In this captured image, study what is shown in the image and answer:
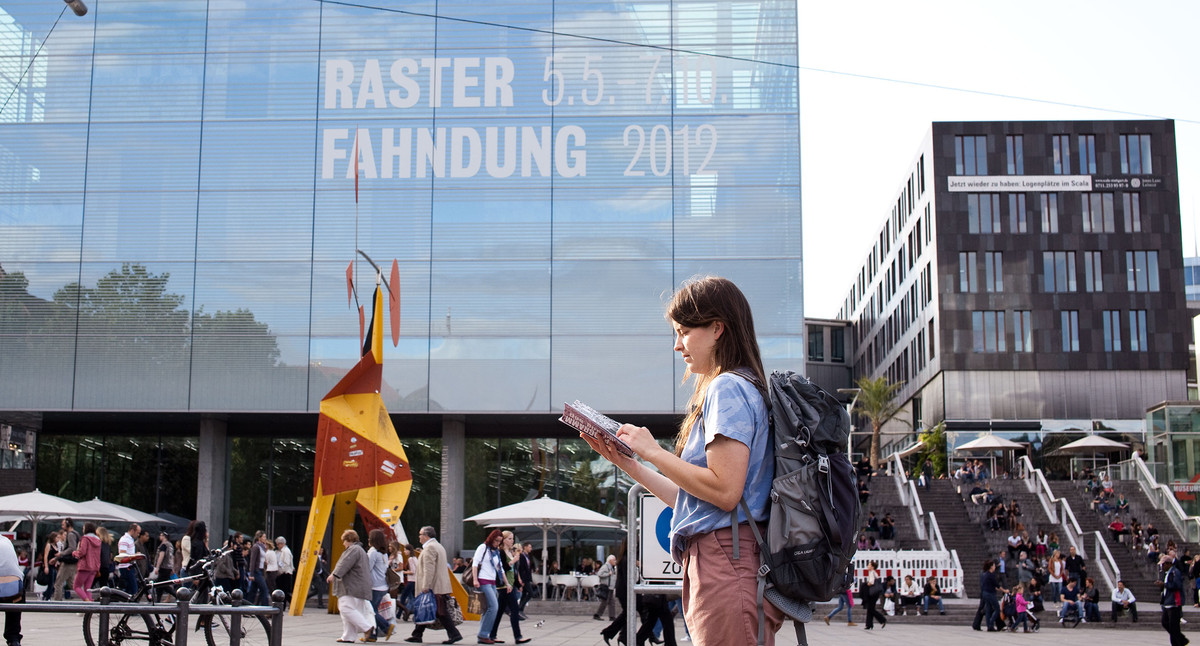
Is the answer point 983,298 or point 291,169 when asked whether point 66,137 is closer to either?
point 291,169

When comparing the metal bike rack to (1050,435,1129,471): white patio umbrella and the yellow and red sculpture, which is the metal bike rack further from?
(1050,435,1129,471): white patio umbrella

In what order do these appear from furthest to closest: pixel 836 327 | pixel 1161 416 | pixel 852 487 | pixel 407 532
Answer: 1. pixel 836 327
2. pixel 1161 416
3. pixel 407 532
4. pixel 852 487

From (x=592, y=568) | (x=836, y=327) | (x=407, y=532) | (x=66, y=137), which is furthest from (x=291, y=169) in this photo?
(x=836, y=327)

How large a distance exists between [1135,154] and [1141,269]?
6.20 meters

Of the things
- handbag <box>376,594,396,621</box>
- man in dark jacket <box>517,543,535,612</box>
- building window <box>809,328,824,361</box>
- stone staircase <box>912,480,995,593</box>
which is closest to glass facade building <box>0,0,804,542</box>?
stone staircase <box>912,480,995,593</box>

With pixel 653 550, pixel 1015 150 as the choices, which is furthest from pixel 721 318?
pixel 1015 150

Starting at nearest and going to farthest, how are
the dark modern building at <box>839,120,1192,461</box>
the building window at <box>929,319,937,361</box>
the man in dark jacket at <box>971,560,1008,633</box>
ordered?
the man in dark jacket at <box>971,560,1008,633</box> < the dark modern building at <box>839,120,1192,461</box> < the building window at <box>929,319,937,361</box>

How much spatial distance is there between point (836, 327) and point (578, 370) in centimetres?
6367

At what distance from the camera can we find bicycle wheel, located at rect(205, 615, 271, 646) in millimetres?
6910

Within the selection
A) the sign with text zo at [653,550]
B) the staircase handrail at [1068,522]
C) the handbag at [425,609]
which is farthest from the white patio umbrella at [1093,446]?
the sign with text zo at [653,550]

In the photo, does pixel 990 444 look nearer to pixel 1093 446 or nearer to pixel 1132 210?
pixel 1093 446

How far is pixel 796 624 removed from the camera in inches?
121

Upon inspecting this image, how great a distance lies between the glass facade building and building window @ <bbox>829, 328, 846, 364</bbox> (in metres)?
60.5

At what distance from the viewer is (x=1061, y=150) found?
66.4m
